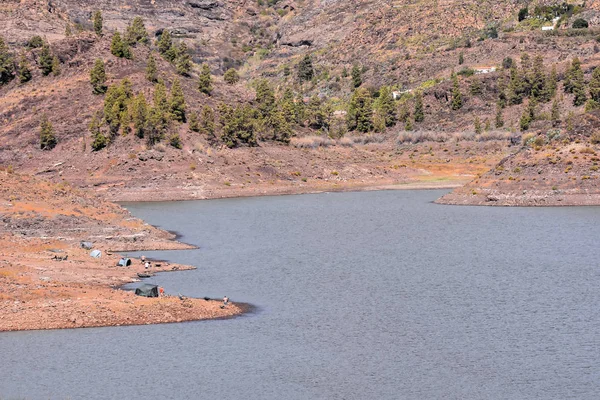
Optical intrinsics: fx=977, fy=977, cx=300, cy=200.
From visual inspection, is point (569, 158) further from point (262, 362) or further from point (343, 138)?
point (262, 362)

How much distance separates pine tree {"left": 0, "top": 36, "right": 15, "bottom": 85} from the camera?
159 m

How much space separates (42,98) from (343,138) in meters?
49.7

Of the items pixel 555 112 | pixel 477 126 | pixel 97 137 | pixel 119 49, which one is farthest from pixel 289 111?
Answer: pixel 555 112

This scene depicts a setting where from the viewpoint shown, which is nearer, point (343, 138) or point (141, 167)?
point (141, 167)

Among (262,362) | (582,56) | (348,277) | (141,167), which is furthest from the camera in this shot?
(582,56)

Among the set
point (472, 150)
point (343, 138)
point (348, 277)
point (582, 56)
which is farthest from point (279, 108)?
point (348, 277)

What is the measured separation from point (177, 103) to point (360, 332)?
10236 centimetres

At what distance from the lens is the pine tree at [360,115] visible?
18025 cm

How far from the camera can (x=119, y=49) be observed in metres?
159

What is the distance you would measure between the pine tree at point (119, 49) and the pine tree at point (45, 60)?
33.6 ft

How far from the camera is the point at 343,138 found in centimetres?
16562

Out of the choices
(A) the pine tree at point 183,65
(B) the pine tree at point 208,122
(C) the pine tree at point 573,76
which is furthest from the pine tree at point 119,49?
(C) the pine tree at point 573,76

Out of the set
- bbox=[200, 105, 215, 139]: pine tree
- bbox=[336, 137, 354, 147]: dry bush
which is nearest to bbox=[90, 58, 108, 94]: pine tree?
bbox=[200, 105, 215, 139]: pine tree

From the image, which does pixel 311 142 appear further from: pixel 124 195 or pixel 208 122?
pixel 124 195
